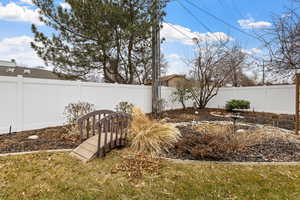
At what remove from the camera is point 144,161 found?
2805 mm

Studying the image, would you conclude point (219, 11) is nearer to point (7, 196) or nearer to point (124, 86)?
point (124, 86)

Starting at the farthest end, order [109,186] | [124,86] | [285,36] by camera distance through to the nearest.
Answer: [124,86] < [285,36] < [109,186]

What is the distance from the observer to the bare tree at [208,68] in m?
9.42

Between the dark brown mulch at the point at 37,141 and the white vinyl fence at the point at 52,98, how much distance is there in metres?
0.44

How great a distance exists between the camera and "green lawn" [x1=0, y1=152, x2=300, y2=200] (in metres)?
2.03

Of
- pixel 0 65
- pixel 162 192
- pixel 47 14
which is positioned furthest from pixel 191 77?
pixel 0 65

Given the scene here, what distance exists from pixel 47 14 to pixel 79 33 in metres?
1.24

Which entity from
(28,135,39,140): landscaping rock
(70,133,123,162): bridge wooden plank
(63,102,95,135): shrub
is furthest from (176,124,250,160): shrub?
(28,135,39,140): landscaping rock

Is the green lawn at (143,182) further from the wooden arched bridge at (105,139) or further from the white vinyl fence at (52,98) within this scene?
the white vinyl fence at (52,98)

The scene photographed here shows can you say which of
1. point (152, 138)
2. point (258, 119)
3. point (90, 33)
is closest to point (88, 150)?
point (152, 138)

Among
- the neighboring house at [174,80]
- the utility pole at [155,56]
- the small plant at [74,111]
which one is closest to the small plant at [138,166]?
the small plant at [74,111]

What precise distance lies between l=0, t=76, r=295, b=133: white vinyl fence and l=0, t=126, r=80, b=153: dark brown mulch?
0.44 metres

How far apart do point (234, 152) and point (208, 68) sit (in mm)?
7378

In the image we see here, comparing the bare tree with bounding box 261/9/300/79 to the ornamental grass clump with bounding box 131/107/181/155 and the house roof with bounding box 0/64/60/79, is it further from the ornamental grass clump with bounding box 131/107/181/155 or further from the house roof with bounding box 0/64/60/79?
the house roof with bounding box 0/64/60/79
